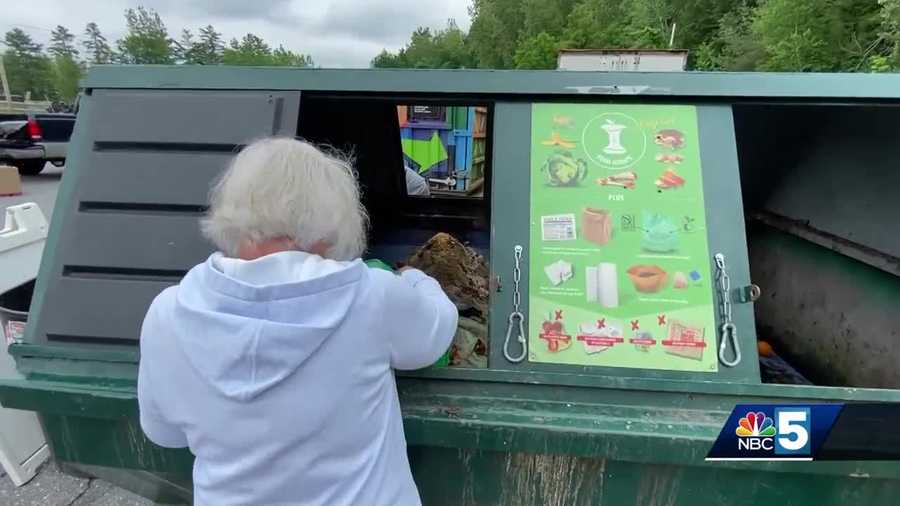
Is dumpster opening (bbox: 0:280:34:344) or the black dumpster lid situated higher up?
the black dumpster lid

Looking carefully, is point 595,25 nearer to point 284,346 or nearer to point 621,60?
point 621,60

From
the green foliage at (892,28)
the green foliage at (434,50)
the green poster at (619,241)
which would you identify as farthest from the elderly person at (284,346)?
the green foliage at (434,50)

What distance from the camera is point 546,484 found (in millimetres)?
1349

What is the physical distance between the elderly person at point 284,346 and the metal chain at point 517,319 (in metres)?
0.35

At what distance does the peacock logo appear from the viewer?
49.0 inches

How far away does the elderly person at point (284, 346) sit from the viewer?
37.5 inches

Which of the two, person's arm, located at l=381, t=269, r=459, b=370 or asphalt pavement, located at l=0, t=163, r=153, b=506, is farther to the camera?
asphalt pavement, located at l=0, t=163, r=153, b=506

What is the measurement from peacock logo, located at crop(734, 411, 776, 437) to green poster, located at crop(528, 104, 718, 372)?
142 millimetres

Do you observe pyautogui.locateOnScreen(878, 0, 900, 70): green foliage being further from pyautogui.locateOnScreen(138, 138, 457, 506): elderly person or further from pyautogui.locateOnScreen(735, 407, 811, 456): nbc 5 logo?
pyautogui.locateOnScreen(138, 138, 457, 506): elderly person

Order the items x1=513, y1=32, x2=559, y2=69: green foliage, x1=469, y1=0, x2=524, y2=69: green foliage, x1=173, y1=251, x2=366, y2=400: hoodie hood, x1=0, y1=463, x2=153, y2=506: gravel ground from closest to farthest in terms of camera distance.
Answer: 1. x1=173, y1=251, x2=366, y2=400: hoodie hood
2. x1=0, y1=463, x2=153, y2=506: gravel ground
3. x1=513, y1=32, x2=559, y2=69: green foliage
4. x1=469, y1=0, x2=524, y2=69: green foliage

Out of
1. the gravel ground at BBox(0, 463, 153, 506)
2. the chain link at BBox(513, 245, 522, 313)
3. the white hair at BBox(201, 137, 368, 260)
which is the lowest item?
the gravel ground at BBox(0, 463, 153, 506)

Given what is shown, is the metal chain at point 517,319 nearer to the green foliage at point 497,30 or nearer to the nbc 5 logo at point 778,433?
the nbc 5 logo at point 778,433

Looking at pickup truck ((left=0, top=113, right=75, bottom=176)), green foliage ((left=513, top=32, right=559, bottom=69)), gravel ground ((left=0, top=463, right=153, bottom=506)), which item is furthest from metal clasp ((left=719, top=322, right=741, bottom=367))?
green foliage ((left=513, top=32, right=559, bottom=69))

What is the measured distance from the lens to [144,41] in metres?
47.0
